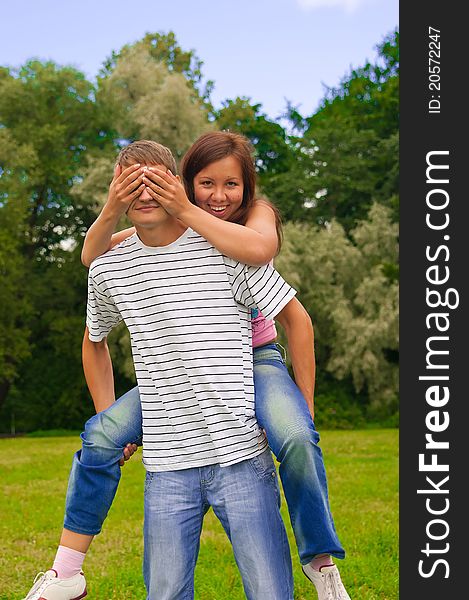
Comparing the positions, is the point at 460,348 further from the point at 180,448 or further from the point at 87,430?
the point at 87,430

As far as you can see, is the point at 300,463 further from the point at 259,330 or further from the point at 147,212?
the point at 147,212

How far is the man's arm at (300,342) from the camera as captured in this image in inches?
133

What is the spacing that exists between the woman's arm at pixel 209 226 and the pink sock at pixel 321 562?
116 centimetres

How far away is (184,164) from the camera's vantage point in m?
3.53

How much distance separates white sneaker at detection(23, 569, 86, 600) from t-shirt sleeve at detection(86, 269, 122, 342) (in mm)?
1004

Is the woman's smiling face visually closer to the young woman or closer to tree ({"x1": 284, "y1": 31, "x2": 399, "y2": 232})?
the young woman

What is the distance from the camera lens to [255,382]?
330cm

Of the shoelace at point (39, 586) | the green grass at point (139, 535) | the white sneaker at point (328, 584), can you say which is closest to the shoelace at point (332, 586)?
the white sneaker at point (328, 584)

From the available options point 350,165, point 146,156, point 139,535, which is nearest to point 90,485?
point 146,156

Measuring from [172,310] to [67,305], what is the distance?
23.9 m

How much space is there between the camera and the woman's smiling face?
3398 mm

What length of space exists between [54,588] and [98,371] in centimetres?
93

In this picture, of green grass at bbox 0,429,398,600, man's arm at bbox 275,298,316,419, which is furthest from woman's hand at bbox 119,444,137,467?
green grass at bbox 0,429,398,600

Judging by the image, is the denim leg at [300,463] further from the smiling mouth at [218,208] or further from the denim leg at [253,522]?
the smiling mouth at [218,208]
